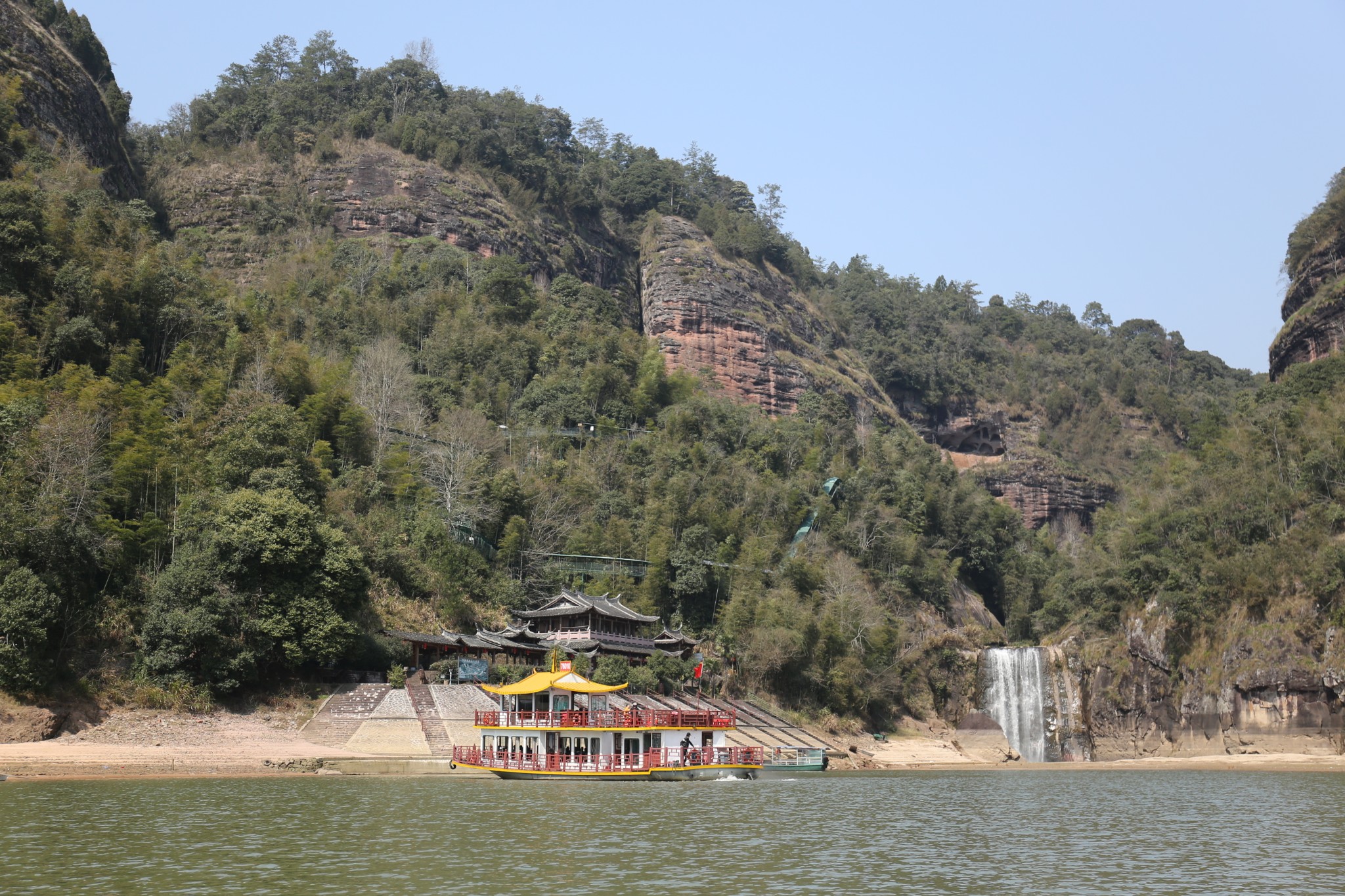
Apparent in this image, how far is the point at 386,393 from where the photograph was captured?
67875 millimetres

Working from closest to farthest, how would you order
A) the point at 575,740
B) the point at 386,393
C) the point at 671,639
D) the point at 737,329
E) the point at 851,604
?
the point at 575,740, the point at 671,639, the point at 386,393, the point at 851,604, the point at 737,329

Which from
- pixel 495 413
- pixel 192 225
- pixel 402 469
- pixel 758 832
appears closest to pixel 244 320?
pixel 402 469

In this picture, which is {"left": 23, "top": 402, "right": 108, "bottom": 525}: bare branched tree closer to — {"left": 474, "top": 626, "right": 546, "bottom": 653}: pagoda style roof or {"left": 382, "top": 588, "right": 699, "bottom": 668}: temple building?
{"left": 382, "top": 588, "right": 699, "bottom": 668}: temple building

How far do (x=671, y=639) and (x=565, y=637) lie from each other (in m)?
6.53

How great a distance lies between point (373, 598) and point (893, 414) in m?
76.5

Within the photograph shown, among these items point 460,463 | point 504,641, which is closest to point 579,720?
point 504,641

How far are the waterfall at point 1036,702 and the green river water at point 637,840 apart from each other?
33525 mm

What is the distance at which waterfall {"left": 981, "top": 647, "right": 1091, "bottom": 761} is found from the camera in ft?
238

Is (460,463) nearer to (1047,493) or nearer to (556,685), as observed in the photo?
(556,685)

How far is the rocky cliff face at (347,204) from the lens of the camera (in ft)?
309

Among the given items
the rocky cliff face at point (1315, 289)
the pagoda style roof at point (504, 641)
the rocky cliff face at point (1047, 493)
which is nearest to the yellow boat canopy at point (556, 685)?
the pagoda style roof at point (504, 641)

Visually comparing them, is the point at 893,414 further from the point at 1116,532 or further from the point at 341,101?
the point at 341,101

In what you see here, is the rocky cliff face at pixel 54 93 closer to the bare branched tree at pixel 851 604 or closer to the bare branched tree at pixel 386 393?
the bare branched tree at pixel 386 393

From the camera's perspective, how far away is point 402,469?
63.1 meters
